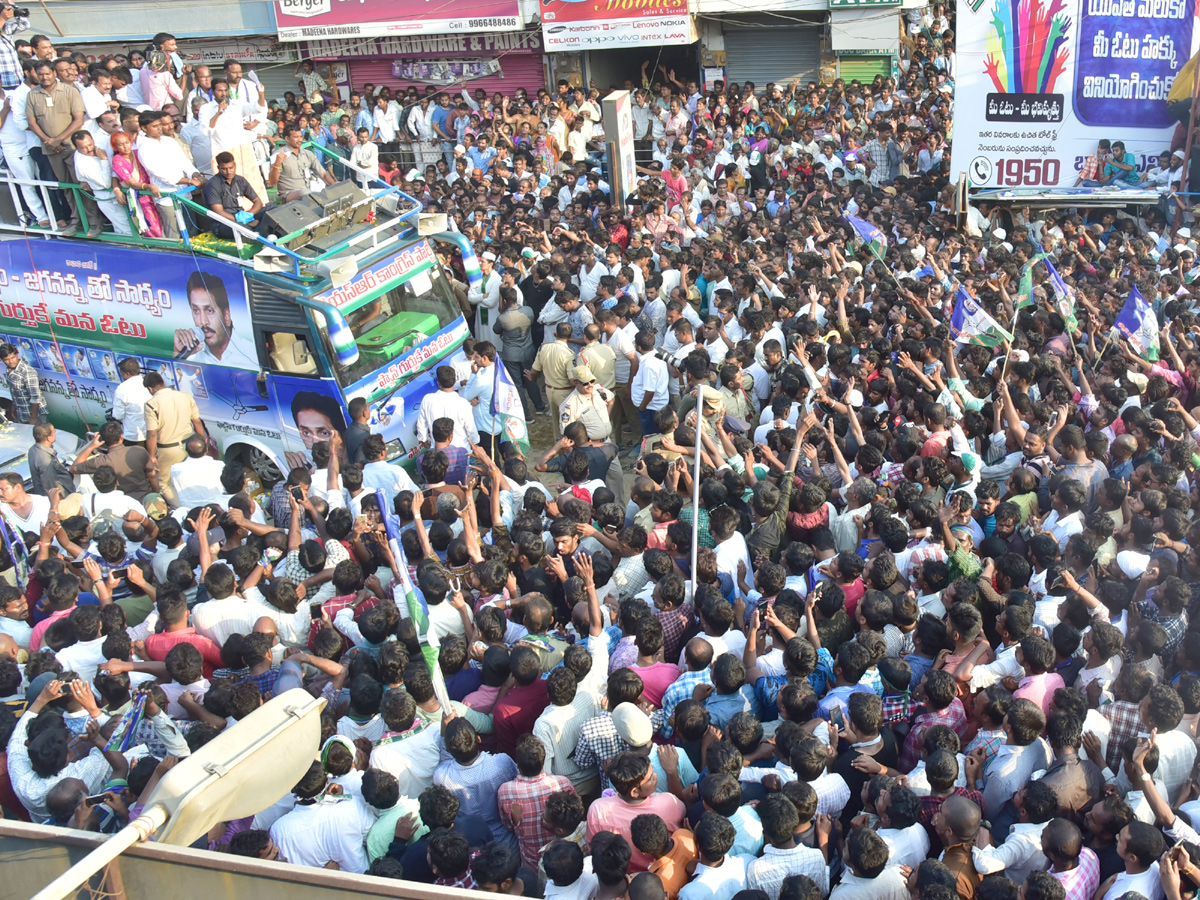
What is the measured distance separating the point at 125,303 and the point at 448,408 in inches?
123

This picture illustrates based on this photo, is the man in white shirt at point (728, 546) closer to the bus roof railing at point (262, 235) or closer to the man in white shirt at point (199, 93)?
the bus roof railing at point (262, 235)

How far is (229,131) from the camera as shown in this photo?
31.0ft

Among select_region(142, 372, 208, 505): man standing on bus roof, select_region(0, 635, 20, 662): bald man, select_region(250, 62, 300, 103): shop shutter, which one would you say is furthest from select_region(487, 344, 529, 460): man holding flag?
select_region(250, 62, 300, 103): shop shutter

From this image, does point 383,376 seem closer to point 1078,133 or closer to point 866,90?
point 1078,133

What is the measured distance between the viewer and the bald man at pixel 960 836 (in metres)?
3.95

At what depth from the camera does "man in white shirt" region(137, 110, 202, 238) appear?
8773 millimetres

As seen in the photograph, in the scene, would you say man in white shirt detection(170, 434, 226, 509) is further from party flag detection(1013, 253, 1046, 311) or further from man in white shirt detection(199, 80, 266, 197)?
party flag detection(1013, 253, 1046, 311)

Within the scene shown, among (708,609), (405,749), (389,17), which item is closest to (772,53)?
(389,17)

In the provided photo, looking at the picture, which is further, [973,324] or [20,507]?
[973,324]

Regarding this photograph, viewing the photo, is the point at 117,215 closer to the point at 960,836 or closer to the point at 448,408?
the point at 448,408

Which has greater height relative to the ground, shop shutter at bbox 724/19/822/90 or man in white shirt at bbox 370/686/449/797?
shop shutter at bbox 724/19/822/90

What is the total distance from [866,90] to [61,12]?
50.5 ft

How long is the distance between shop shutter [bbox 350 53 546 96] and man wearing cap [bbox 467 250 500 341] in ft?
34.6

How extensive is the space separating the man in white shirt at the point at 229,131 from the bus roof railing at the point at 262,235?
0.66 metres
